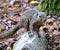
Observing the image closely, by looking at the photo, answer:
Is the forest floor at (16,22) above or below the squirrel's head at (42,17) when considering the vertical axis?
below

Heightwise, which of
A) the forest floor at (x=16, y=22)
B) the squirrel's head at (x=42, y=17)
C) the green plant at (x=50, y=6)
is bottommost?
the forest floor at (x=16, y=22)

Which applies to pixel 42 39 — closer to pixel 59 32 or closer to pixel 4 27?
pixel 59 32

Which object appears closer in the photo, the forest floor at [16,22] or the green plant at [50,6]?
the forest floor at [16,22]

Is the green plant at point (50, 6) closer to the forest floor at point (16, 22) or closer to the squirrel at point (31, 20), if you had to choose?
the forest floor at point (16, 22)

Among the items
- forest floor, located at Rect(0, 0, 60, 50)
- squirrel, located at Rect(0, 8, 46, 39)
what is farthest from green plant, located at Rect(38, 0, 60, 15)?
squirrel, located at Rect(0, 8, 46, 39)

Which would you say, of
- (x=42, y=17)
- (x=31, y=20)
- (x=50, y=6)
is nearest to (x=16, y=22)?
(x=50, y=6)

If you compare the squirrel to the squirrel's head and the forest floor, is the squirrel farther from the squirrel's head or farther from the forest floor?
the forest floor

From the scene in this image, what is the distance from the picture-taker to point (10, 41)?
19.9ft

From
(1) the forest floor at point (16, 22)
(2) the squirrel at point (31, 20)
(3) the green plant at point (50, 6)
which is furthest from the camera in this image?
(3) the green plant at point (50, 6)

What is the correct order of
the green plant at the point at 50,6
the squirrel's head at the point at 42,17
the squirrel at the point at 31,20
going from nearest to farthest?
the squirrel's head at the point at 42,17
the squirrel at the point at 31,20
the green plant at the point at 50,6

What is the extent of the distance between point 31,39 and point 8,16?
10.3ft

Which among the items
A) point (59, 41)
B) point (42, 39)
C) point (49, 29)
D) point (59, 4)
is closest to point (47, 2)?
point (59, 4)

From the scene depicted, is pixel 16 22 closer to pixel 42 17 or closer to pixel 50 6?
pixel 50 6

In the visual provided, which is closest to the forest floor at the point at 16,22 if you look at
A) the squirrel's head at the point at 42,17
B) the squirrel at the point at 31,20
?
the squirrel at the point at 31,20
